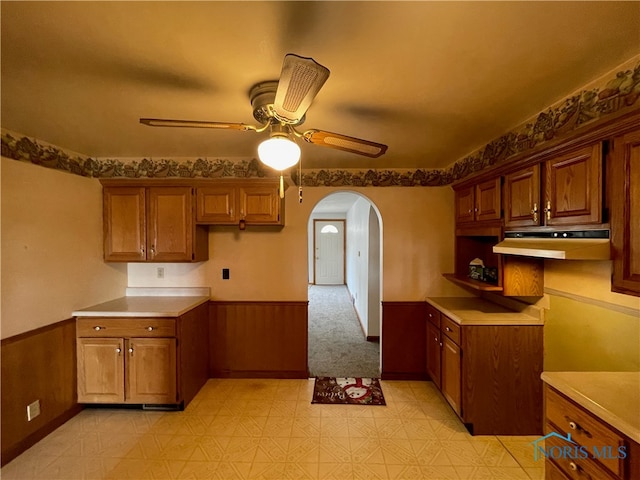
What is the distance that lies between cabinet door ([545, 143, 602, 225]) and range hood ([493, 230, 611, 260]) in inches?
2.8

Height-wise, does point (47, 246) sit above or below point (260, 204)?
below

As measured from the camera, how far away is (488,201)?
7.62 feet

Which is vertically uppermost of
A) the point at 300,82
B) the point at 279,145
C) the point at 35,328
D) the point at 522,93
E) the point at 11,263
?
the point at 522,93

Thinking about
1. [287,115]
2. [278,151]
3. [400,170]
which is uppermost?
[400,170]

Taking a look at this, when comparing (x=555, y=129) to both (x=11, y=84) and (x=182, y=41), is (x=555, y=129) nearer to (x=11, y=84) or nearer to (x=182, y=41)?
(x=182, y=41)

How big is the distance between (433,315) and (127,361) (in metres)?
2.91

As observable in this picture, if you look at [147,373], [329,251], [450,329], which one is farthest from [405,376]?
[329,251]

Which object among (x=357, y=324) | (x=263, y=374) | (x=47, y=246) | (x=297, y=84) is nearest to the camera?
(x=297, y=84)

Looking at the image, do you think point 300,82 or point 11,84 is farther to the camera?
point 11,84

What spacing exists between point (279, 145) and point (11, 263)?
2.17 metres

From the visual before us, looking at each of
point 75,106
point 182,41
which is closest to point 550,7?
point 182,41

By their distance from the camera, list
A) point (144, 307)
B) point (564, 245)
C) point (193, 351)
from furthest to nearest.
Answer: point (193, 351) → point (144, 307) → point (564, 245)

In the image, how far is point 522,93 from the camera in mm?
1606

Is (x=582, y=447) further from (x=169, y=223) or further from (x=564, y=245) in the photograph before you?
(x=169, y=223)
